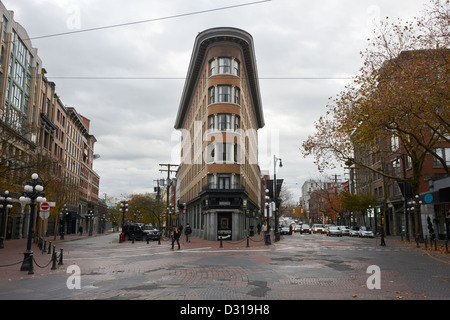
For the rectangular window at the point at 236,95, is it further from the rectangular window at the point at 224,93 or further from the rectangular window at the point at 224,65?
the rectangular window at the point at 224,65

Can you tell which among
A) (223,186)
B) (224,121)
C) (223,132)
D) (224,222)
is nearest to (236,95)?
(224,121)

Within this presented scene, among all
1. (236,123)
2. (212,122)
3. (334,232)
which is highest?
(212,122)

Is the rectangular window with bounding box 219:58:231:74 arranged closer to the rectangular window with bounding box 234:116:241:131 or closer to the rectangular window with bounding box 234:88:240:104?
the rectangular window with bounding box 234:88:240:104

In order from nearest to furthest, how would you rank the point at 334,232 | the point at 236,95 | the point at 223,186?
the point at 223,186 → the point at 236,95 → the point at 334,232

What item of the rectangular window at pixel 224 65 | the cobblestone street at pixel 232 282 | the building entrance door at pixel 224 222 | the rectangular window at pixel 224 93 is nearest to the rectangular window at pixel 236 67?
the rectangular window at pixel 224 65

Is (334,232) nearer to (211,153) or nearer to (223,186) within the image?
(223,186)

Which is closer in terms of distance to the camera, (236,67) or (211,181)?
(211,181)

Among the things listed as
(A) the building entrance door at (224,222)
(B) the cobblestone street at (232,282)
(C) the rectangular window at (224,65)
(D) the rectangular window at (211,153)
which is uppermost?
(C) the rectangular window at (224,65)

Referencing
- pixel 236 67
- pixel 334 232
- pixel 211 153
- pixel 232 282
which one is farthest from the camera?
pixel 334 232

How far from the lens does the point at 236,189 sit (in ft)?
128

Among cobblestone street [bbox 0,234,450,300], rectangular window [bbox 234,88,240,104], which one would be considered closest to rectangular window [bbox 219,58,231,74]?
rectangular window [bbox 234,88,240,104]
